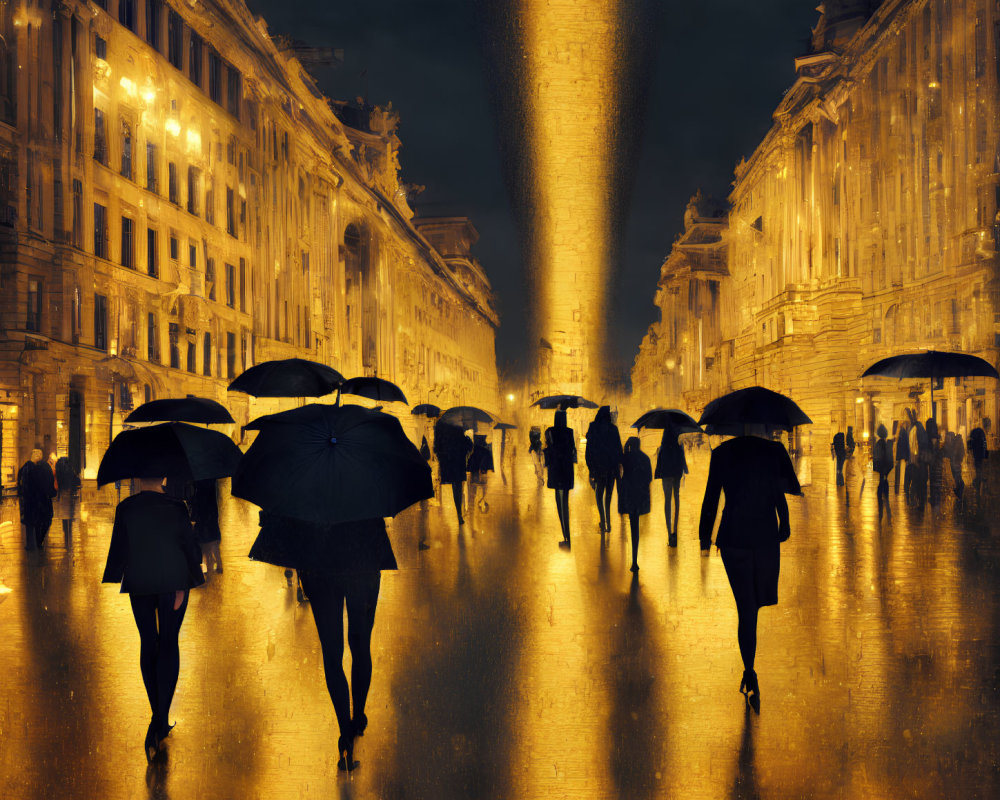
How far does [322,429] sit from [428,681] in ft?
7.57

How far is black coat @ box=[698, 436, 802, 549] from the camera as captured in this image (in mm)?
5895

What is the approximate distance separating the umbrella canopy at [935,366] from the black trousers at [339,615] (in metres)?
12.8

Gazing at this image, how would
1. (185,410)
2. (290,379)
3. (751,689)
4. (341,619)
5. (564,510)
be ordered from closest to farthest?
(341,619)
(751,689)
(185,410)
(290,379)
(564,510)

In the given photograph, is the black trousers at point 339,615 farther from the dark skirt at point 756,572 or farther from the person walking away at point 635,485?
the person walking away at point 635,485

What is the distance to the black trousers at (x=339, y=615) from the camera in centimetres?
476

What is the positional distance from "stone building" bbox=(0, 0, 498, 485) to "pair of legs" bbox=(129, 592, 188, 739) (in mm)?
17583

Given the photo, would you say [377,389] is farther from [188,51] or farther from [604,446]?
[188,51]

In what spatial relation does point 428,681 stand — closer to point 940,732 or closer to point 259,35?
point 940,732

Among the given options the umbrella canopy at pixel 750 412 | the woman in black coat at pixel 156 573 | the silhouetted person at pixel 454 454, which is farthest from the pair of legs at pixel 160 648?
the silhouetted person at pixel 454 454

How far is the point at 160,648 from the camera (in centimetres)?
511

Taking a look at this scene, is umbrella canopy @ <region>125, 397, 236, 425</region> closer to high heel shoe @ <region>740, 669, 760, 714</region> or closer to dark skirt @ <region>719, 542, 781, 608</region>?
dark skirt @ <region>719, 542, 781, 608</region>

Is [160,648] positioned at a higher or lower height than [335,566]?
lower

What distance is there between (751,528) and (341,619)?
258cm

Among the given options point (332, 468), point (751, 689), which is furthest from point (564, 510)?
point (332, 468)
